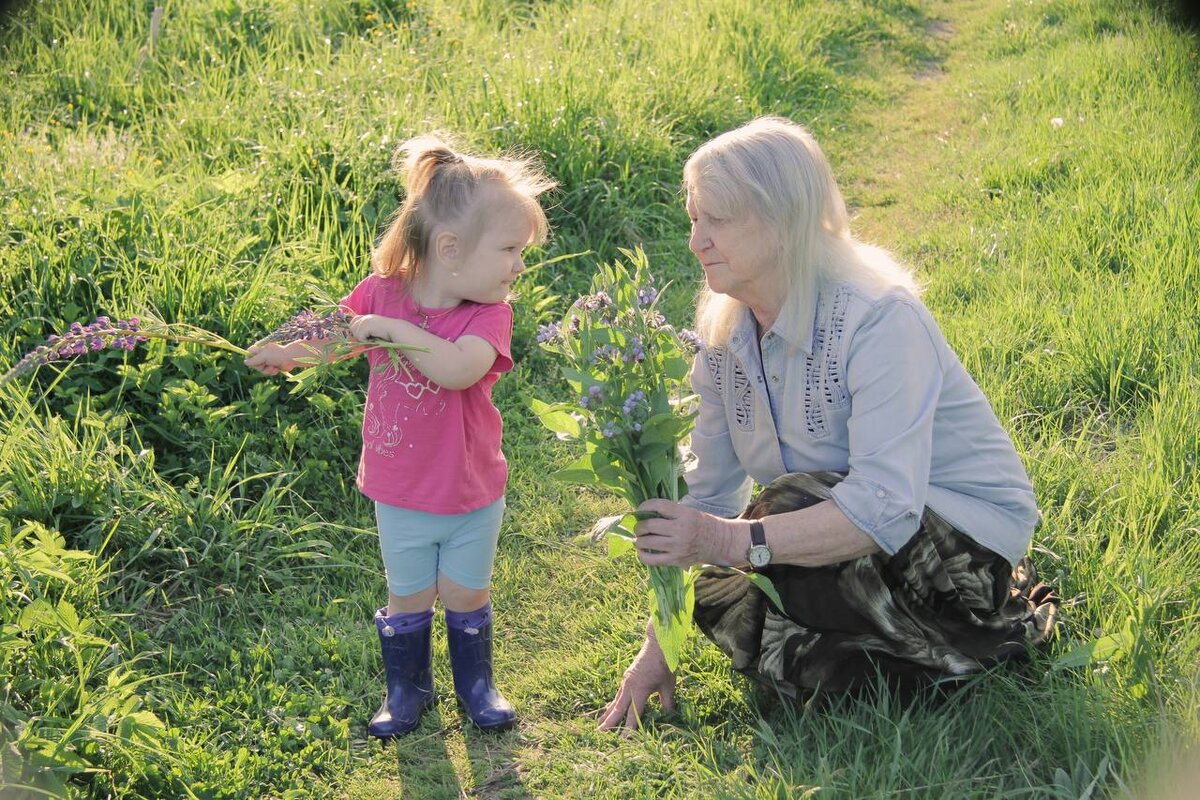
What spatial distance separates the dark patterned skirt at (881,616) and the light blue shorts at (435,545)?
0.65 m

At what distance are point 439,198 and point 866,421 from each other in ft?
3.62

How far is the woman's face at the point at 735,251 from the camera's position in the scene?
2.55 m

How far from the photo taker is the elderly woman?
2.46m

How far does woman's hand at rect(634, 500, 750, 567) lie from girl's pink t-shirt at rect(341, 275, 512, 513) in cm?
53

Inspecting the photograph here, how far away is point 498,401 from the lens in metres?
4.25

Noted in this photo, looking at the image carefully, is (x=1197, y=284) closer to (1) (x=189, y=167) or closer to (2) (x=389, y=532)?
(2) (x=389, y=532)

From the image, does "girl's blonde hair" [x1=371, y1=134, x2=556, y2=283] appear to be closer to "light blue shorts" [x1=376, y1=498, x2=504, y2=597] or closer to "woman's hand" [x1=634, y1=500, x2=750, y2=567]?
"light blue shorts" [x1=376, y1=498, x2=504, y2=597]

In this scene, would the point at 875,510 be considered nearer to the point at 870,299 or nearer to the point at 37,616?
the point at 870,299

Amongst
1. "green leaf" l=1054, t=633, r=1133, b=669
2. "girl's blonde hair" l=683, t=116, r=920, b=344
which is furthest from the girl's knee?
"green leaf" l=1054, t=633, r=1133, b=669

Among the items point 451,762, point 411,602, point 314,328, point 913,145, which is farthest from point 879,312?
point 913,145

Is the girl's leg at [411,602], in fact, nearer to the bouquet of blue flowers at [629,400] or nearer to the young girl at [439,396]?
the young girl at [439,396]

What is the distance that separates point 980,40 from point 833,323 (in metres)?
6.16

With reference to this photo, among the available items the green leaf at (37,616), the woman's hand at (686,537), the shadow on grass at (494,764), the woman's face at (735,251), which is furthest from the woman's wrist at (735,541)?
the green leaf at (37,616)

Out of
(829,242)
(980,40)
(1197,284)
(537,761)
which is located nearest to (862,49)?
(980,40)
